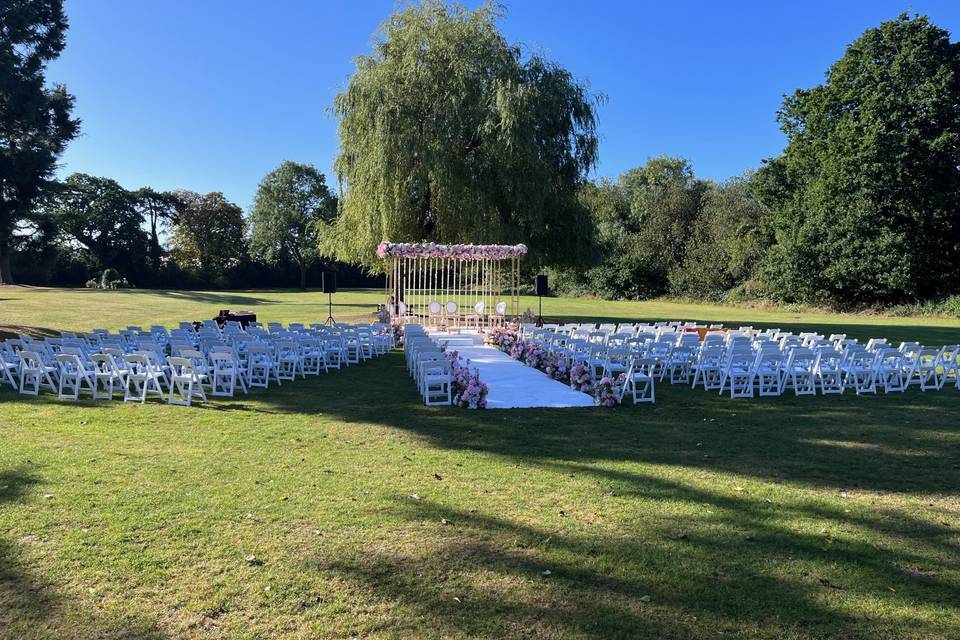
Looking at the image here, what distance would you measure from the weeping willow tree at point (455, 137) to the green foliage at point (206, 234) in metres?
47.7

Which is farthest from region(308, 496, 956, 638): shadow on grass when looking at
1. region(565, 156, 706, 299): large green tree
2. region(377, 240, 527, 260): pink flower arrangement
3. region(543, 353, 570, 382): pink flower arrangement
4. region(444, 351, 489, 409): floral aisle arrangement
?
region(565, 156, 706, 299): large green tree

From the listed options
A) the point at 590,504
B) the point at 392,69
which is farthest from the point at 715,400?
the point at 392,69

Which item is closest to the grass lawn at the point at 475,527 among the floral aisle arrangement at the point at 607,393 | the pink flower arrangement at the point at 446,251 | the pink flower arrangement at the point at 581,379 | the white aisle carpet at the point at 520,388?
the floral aisle arrangement at the point at 607,393

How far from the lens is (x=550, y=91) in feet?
77.4

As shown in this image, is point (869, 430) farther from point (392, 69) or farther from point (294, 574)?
point (392, 69)

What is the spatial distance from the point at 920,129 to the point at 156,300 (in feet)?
146

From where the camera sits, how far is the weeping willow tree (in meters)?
22.3

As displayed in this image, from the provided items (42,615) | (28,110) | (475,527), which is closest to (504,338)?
(475,527)

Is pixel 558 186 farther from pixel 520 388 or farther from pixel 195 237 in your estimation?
pixel 195 237

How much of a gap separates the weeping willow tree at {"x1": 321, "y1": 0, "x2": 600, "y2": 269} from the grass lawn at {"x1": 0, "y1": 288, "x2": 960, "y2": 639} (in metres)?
15.7

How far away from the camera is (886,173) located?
33.3 m

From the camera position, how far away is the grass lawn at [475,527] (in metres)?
3.21

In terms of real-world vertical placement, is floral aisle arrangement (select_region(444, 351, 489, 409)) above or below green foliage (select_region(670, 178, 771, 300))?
below

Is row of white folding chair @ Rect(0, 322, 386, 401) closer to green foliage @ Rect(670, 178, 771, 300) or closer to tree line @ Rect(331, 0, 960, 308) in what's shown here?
tree line @ Rect(331, 0, 960, 308)
